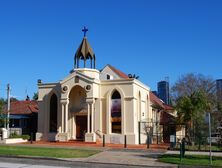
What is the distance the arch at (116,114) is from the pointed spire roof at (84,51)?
5256 millimetres

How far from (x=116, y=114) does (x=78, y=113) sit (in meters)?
3.88

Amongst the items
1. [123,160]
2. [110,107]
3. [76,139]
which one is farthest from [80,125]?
[123,160]

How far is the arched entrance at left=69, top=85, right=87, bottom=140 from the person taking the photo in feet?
109

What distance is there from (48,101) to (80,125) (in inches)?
163

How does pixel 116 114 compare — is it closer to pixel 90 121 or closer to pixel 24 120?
pixel 90 121

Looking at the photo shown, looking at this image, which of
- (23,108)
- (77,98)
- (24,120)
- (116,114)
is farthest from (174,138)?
(23,108)

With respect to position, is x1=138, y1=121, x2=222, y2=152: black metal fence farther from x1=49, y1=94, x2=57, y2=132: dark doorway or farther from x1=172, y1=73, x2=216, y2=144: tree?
x1=49, y1=94, x2=57, y2=132: dark doorway

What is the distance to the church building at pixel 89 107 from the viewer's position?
103ft

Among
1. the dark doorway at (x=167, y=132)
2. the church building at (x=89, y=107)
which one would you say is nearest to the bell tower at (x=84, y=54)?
the church building at (x=89, y=107)

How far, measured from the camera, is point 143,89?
35844mm

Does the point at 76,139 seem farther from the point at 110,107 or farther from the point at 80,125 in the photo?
the point at 110,107

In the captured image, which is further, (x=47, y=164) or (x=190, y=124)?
(x=190, y=124)

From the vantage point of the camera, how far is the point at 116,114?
31938 millimetres

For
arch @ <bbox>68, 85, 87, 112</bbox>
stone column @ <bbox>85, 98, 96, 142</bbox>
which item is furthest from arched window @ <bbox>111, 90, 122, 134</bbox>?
arch @ <bbox>68, 85, 87, 112</bbox>
